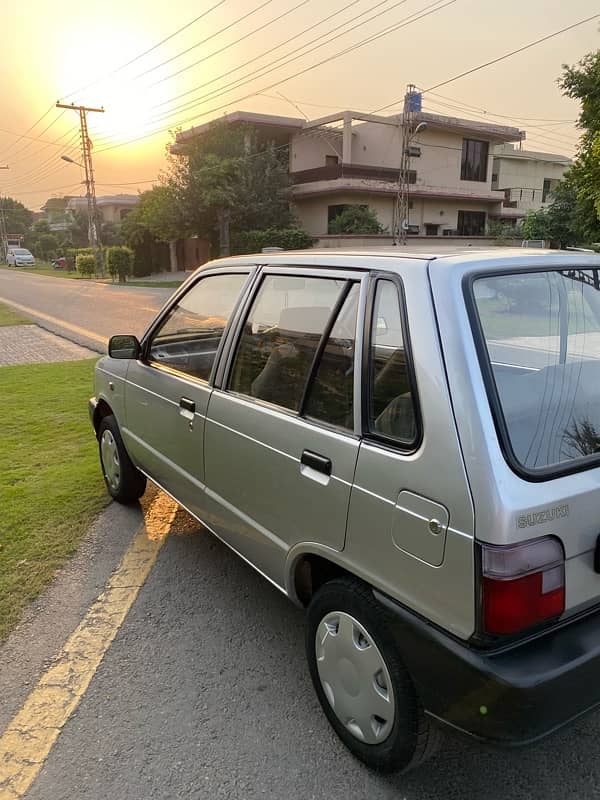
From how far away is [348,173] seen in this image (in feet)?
115

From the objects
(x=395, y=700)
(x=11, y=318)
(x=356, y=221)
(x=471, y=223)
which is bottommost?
(x=11, y=318)

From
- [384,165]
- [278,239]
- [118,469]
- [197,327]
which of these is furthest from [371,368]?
[384,165]

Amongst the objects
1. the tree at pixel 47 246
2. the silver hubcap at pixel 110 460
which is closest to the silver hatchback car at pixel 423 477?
the silver hubcap at pixel 110 460

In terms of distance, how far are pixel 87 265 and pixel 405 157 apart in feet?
74.5

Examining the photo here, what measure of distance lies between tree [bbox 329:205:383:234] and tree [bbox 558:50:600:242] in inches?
560

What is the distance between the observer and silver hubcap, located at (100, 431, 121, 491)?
438 centimetres

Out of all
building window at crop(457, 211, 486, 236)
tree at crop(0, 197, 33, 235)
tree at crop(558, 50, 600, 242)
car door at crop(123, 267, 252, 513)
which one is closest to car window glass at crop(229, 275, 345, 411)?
car door at crop(123, 267, 252, 513)

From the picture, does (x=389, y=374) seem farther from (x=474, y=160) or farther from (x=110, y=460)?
(x=474, y=160)

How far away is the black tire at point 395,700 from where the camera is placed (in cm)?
196

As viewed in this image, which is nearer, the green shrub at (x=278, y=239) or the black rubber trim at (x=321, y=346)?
the black rubber trim at (x=321, y=346)

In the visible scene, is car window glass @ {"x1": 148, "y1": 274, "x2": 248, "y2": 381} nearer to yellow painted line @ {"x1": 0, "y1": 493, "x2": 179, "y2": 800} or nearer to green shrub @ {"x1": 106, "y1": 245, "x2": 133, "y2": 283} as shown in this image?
yellow painted line @ {"x1": 0, "y1": 493, "x2": 179, "y2": 800}

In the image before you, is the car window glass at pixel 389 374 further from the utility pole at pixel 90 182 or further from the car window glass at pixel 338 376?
the utility pole at pixel 90 182

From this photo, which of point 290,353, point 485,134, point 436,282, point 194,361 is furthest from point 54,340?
point 485,134

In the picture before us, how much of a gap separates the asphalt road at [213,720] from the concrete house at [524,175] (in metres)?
45.7
